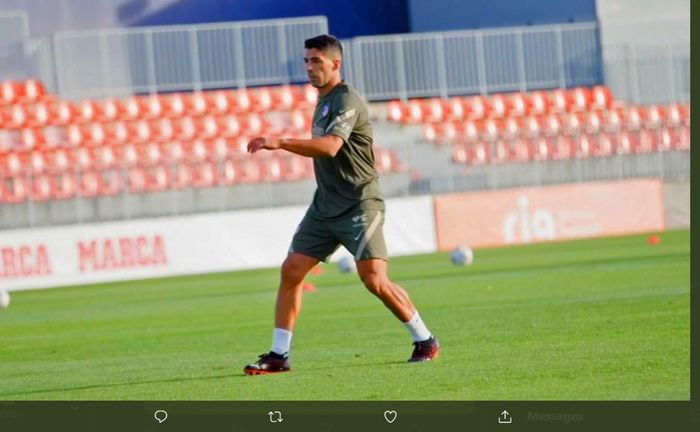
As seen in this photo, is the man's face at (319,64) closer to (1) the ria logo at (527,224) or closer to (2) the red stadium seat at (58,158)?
(1) the ria logo at (527,224)

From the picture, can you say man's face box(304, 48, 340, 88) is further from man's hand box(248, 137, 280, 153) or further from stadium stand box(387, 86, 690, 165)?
stadium stand box(387, 86, 690, 165)

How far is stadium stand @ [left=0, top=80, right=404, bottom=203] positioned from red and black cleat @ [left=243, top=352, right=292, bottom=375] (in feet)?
55.4

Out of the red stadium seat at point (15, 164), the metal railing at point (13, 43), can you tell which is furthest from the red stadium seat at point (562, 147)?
the metal railing at point (13, 43)

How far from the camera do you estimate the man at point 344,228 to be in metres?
9.66

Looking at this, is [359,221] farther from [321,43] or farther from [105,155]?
[105,155]

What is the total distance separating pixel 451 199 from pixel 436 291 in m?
10.5

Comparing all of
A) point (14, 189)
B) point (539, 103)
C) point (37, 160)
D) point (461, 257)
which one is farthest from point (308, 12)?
point (461, 257)

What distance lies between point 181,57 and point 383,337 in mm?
20277

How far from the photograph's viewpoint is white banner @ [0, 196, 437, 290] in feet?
79.7

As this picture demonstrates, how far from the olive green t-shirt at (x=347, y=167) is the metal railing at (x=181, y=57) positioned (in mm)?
21199

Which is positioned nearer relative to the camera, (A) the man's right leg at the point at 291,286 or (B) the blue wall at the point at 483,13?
(A) the man's right leg at the point at 291,286

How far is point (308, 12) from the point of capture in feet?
117
